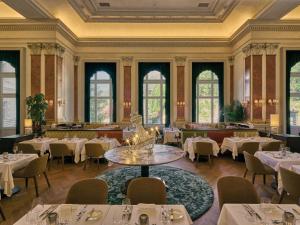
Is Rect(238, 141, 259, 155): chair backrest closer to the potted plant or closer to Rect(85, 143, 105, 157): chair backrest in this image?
Rect(85, 143, 105, 157): chair backrest

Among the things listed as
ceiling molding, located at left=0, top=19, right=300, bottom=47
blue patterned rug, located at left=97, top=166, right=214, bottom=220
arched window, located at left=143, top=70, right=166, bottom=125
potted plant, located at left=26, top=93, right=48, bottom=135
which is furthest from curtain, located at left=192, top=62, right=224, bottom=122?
potted plant, located at left=26, top=93, right=48, bottom=135

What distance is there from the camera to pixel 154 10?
10562 mm

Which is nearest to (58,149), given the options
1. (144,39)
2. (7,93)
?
(7,93)

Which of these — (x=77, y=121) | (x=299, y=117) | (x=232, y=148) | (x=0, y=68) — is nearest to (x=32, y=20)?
(x=0, y=68)

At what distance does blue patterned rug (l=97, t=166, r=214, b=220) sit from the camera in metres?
4.32

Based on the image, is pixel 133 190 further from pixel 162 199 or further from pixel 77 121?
pixel 77 121

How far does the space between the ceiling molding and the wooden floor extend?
566 centimetres

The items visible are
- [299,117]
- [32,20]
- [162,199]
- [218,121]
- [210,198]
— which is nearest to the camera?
[162,199]

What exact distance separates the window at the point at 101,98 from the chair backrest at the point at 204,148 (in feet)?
23.6

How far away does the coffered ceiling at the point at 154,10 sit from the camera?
32.1ft

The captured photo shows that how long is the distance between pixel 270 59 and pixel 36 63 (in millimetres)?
9661

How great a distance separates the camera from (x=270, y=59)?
10.3 metres

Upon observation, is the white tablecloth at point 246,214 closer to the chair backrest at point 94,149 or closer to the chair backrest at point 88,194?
the chair backrest at point 88,194

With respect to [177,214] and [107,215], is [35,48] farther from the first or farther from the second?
[177,214]
